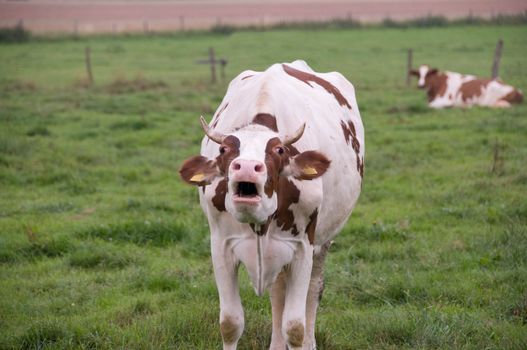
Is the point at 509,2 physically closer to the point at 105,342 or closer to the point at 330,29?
the point at 330,29

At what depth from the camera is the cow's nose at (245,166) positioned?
3396mm

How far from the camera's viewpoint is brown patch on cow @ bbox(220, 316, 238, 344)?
4.29 metres

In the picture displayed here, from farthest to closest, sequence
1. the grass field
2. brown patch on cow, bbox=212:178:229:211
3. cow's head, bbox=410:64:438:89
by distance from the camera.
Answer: cow's head, bbox=410:64:438:89 → the grass field → brown patch on cow, bbox=212:178:229:211

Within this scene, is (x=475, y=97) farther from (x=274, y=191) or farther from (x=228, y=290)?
(x=274, y=191)

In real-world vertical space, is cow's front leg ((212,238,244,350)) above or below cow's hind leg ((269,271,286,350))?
above

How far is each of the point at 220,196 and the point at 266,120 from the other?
1.78ft

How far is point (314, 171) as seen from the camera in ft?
12.7

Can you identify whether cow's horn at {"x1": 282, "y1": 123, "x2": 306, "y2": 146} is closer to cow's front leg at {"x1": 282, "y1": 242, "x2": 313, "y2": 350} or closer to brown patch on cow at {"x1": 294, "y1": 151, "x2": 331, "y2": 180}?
brown patch on cow at {"x1": 294, "y1": 151, "x2": 331, "y2": 180}

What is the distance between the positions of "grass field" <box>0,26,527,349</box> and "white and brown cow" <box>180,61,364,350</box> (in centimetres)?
79

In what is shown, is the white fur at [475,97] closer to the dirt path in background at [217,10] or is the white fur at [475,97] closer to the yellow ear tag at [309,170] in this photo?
the yellow ear tag at [309,170]

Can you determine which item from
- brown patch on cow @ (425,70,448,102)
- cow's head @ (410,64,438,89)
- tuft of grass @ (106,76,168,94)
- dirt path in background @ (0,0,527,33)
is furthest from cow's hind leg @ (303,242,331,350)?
dirt path in background @ (0,0,527,33)

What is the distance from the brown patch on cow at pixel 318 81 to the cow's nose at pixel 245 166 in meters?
2.09

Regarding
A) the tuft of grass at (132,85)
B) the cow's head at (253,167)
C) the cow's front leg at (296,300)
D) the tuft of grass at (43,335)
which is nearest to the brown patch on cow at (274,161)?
the cow's head at (253,167)

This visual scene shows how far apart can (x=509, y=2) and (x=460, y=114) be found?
177ft
